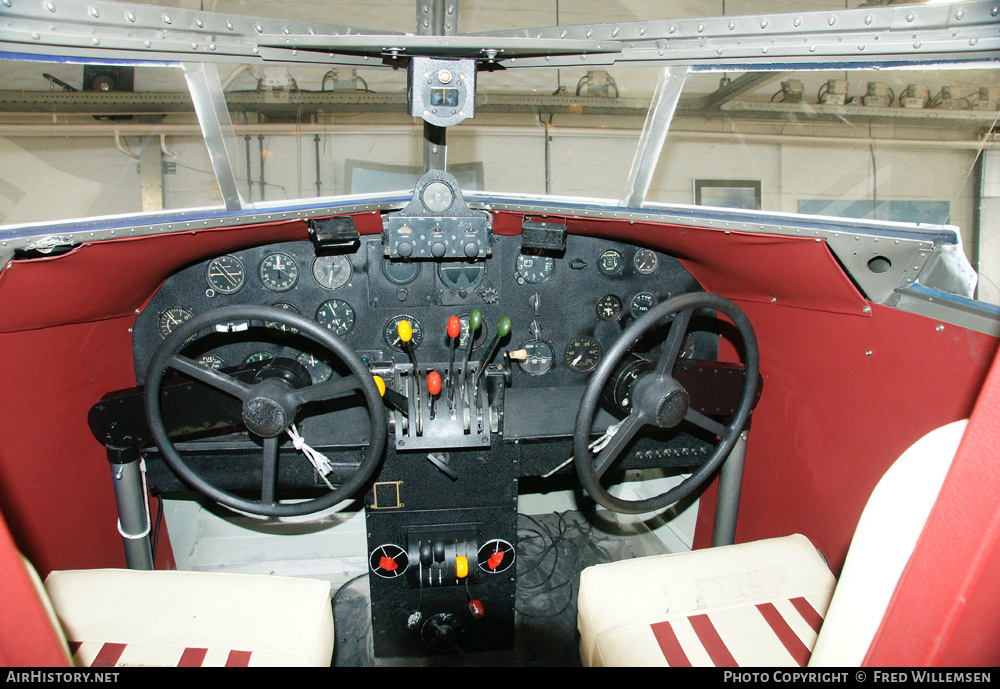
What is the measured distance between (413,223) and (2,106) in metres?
1.09

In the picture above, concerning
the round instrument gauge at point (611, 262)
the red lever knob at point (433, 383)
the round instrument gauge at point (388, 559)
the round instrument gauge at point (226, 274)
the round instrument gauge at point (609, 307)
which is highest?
the round instrument gauge at point (611, 262)

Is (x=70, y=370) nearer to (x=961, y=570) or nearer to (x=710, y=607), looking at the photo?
(x=710, y=607)

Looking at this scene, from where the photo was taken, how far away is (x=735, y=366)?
181cm

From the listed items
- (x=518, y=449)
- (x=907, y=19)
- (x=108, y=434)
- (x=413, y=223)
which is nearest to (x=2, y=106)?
(x=108, y=434)

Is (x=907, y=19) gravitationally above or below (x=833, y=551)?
above

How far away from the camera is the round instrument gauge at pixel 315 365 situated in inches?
83.6

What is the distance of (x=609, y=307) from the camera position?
7.48 ft

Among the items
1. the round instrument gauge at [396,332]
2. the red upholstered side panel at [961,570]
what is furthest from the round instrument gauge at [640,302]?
the red upholstered side panel at [961,570]

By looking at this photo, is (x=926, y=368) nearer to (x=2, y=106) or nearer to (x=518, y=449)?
(x=518, y=449)

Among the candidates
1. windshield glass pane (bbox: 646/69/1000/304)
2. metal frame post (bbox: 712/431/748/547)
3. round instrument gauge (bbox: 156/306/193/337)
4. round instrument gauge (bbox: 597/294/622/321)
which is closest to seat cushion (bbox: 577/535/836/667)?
metal frame post (bbox: 712/431/748/547)

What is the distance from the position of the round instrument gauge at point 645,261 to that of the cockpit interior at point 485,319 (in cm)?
1

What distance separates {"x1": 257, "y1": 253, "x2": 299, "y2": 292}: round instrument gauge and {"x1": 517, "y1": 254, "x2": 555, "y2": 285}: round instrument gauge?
0.86 meters

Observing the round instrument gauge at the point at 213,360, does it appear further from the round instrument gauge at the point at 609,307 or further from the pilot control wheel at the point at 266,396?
the round instrument gauge at the point at 609,307
